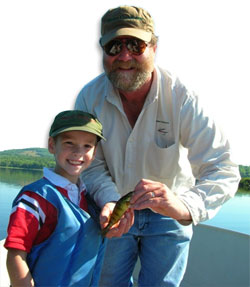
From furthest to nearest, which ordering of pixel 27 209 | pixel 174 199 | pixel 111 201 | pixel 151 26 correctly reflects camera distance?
A: pixel 151 26 → pixel 111 201 → pixel 174 199 → pixel 27 209

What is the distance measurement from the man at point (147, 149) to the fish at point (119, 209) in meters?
0.18

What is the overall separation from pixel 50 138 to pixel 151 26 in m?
1.19

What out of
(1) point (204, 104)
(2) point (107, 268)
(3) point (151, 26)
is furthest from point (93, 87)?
(2) point (107, 268)

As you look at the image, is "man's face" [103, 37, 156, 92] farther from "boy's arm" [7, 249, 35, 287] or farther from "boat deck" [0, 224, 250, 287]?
"boat deck" [0, 224, 250, 287]

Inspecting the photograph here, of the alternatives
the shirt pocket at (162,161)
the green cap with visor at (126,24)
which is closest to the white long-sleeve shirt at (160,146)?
the shirt pocket at (162,161)

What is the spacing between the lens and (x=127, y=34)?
7.86ft

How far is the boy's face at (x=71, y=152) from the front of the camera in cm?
212

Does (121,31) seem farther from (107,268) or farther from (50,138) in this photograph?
(107,268)

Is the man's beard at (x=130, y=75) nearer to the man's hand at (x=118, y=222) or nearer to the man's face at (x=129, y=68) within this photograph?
the man's face at (x=129, y=68)

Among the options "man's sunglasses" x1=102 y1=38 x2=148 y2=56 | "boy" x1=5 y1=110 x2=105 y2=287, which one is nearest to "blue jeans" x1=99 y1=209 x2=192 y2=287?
"boy" x1=5 y1=110 x2=105 y2=287

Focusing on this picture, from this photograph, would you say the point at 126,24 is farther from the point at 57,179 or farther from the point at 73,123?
the point at 57,179

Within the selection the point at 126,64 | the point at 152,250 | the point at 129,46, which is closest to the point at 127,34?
the point at 129,46

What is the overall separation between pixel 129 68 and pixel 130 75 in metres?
0.06

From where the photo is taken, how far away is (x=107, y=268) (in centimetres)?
273
